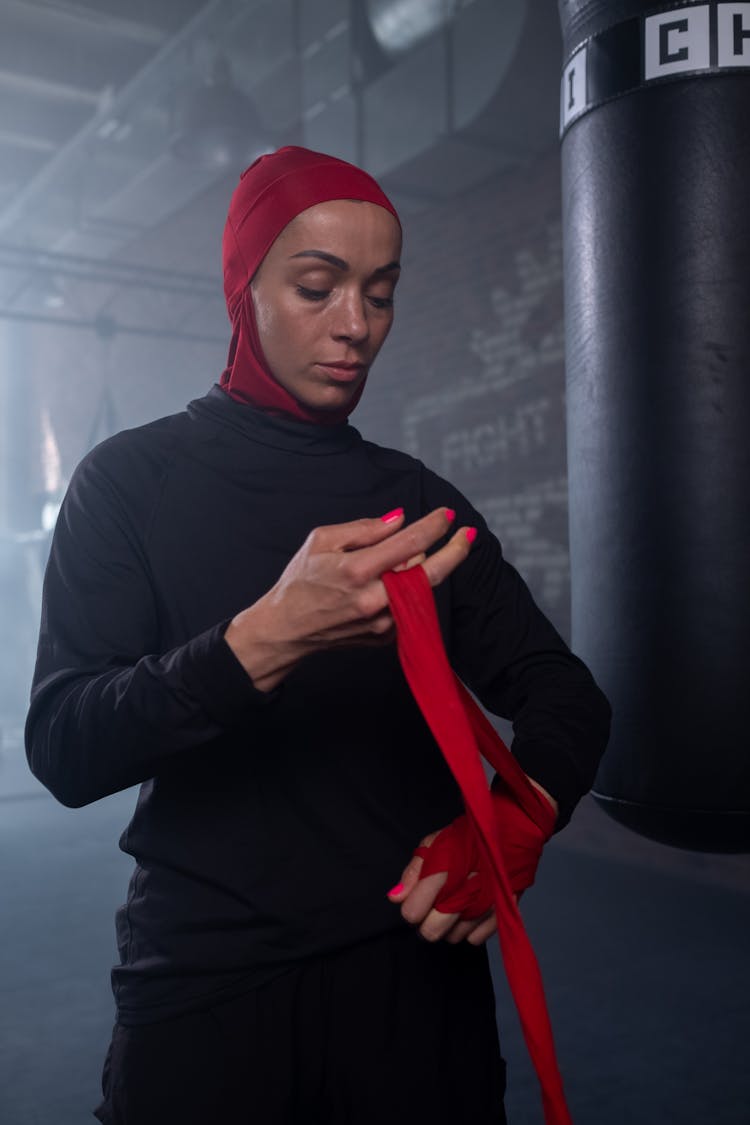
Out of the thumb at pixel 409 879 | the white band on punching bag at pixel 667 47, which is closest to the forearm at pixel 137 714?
the thumb at pixel 409 879

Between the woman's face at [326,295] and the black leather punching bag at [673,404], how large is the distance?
1.33 ft

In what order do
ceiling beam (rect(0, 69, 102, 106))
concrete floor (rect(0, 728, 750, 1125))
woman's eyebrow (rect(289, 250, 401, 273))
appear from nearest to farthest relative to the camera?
woman's eyebrow (rect(289, 250, 401, 273)), concrete floor (rect(0, 728, 750, 1125)), ceiling beam (rect(0, 69, 102, 106))

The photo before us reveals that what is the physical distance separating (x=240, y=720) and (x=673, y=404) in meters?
0.74

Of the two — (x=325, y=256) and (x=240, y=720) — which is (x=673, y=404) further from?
(x=240, y=720)

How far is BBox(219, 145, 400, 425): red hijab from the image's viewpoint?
3.19ft

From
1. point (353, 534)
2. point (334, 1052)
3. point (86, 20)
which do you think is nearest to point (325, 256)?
point (353, 534)

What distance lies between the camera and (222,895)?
884 mm

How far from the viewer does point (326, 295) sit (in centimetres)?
98

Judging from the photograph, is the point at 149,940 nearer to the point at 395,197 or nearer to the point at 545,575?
the point at 545,575

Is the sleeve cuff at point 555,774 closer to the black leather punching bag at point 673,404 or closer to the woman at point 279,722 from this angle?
the woman at point 279,722

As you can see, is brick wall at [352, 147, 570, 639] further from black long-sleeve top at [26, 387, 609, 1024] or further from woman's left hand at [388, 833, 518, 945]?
woman's left hand at [388, 833, 518, 945]

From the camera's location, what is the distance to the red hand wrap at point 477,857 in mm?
834

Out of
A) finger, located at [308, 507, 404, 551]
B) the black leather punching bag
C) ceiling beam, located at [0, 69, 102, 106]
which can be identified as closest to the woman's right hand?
finger, located at [308, 507, 404, 551]

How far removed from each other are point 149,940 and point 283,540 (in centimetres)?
38
